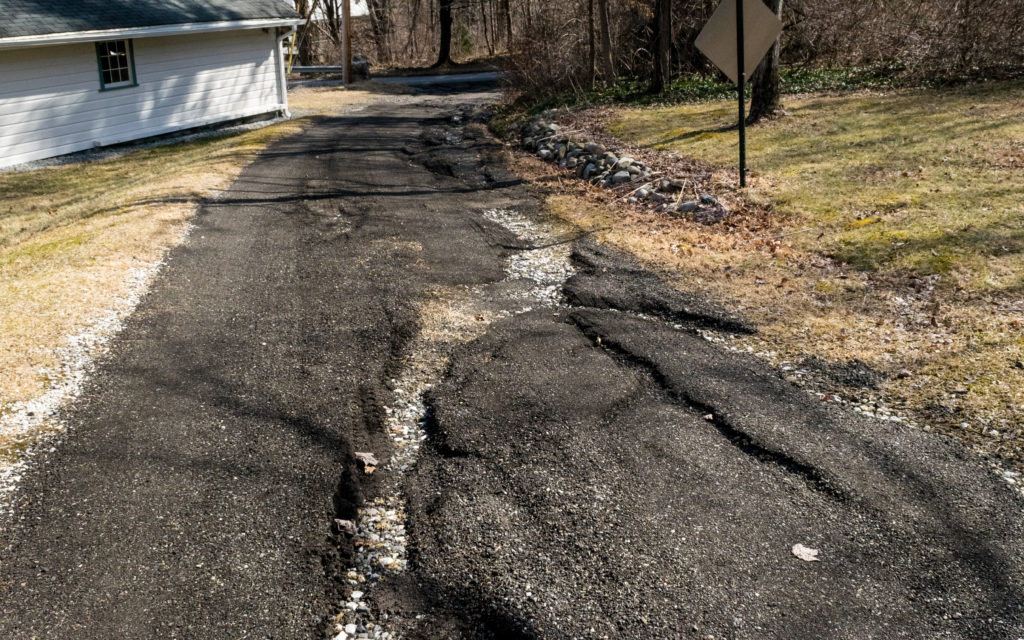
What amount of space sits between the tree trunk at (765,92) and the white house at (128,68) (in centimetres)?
1243

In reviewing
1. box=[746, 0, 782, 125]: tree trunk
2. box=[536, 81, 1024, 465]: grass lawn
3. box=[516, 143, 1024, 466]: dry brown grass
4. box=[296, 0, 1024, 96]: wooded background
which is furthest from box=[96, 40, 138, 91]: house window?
box=[746, 0, 782, 125]: tree trunk

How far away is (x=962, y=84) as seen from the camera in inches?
621

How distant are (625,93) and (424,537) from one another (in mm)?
17668

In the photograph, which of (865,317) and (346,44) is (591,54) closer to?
(346,44)

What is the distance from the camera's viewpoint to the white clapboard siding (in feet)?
48.4

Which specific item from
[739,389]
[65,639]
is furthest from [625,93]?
[65,639]

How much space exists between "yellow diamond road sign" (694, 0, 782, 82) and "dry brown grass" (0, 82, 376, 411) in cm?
738

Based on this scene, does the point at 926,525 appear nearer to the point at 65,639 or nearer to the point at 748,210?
the point at 65,639

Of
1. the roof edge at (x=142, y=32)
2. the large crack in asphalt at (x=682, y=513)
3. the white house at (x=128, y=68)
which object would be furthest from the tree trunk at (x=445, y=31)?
the large crack in asphalt at (x=682, y=513)

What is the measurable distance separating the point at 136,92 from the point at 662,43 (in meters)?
12.4

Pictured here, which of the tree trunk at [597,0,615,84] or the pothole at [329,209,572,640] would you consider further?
the tree trunk at [597,0,615,84]

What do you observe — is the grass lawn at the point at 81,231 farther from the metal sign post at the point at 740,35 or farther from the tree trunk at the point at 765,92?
the tree trunk at the point at 765,92

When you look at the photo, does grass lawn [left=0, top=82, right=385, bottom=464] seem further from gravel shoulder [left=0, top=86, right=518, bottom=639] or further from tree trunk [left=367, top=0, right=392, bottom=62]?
tree trunk [left=367, top=0, right=392, bottom=62]

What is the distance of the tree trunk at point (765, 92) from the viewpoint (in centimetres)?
1420
